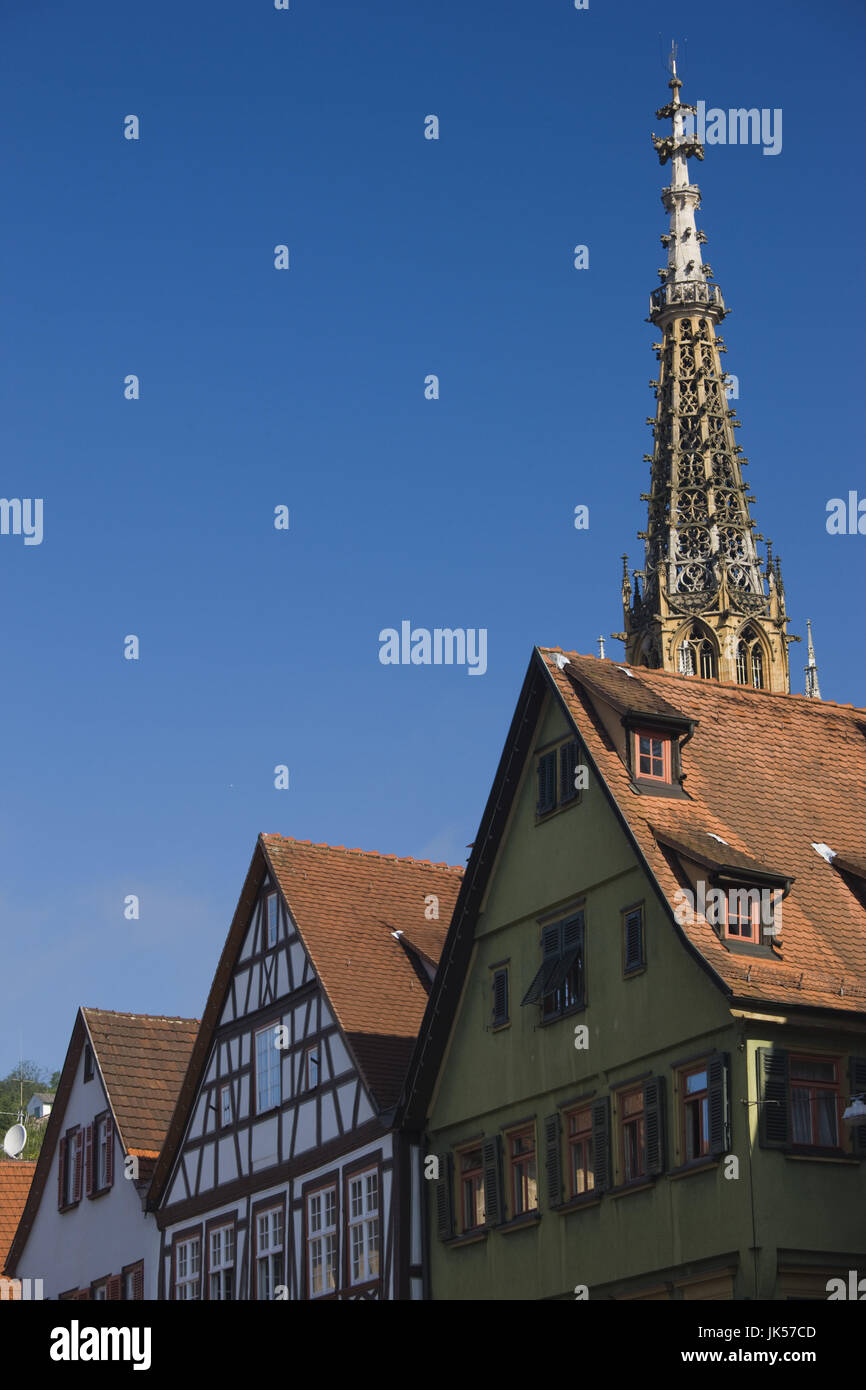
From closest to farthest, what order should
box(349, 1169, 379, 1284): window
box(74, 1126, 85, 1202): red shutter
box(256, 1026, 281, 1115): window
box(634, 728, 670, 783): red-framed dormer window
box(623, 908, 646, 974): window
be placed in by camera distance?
box(623, 908, 646, 974): window → box(634, 728, 670, 783): red-framed dormer window → box(349, 1169, 379, 1284): window → box(256, 1026, 281, 1115): window → box(74, 1126, 85, 1202): red shutter

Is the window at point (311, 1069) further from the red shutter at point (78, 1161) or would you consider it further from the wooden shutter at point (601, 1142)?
the red shutter at point (78, 1161)

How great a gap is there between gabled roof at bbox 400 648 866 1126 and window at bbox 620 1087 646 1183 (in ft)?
8.37

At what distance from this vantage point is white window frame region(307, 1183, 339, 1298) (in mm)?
36719

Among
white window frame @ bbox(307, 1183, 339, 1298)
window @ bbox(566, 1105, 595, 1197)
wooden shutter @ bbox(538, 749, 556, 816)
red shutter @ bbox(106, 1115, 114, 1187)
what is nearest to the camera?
window @ bbox(566, 1105, 595, 1197)

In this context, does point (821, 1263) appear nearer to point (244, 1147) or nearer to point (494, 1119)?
point (494, 1119)

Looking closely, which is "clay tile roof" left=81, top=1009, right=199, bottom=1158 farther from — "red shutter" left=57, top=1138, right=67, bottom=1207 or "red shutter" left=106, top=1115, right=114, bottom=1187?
"red shutter" left=57, top=1138, right=67, bottom=1207

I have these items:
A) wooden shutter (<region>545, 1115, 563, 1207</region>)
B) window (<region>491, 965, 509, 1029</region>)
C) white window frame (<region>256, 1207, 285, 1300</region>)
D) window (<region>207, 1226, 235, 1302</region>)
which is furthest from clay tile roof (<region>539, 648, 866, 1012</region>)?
window (<region>207, 1226, 235, 1302</region>)

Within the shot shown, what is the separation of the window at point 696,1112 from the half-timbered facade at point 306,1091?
6295 mm

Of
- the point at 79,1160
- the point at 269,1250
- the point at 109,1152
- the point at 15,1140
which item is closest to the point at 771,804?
the point at 269,1250

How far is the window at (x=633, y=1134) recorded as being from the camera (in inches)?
1211

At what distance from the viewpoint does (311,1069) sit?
38.1 metres

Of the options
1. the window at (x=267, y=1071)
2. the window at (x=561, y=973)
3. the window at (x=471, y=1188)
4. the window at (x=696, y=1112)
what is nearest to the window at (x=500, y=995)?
the window at (x=561, y=973)

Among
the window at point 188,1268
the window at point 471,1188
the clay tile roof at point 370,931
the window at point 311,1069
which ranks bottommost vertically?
the window at point 188,1268
